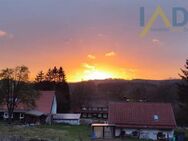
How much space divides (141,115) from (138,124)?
7.06ft

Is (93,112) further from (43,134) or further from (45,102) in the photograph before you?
(43,134)

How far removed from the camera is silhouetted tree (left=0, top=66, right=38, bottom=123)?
52031mm

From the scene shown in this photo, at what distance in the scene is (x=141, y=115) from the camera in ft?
155

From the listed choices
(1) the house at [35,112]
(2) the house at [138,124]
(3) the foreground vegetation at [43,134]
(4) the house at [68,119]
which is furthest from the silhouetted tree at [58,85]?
(3) the foreground vegetation at [43,134]

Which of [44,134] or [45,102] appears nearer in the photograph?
[44,134]

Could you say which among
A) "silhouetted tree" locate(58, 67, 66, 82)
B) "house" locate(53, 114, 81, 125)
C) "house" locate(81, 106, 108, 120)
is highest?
"silhouetted tree" locate(58, 67, 66, 82)

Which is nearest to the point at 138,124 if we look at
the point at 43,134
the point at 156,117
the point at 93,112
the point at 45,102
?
the point at 156,117

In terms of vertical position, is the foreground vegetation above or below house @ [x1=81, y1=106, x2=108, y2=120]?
below

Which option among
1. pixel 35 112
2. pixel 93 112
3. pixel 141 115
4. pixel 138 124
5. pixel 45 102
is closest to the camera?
pixel 138 124

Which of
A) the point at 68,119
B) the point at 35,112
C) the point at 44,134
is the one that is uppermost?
the point at 35,112

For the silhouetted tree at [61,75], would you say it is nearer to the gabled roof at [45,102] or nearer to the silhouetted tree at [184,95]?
the gabled roof at [45,102]

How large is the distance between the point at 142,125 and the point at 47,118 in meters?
19.4

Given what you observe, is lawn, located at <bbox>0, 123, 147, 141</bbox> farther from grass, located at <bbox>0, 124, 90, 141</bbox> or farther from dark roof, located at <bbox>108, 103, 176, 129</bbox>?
dark roof, located at <bbox>108, 103, 176, 129</bbox>

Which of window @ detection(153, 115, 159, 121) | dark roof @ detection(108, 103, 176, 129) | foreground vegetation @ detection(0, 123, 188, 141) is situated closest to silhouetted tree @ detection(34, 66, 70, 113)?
dark roof @ detection(108, 103, 176, 129)
